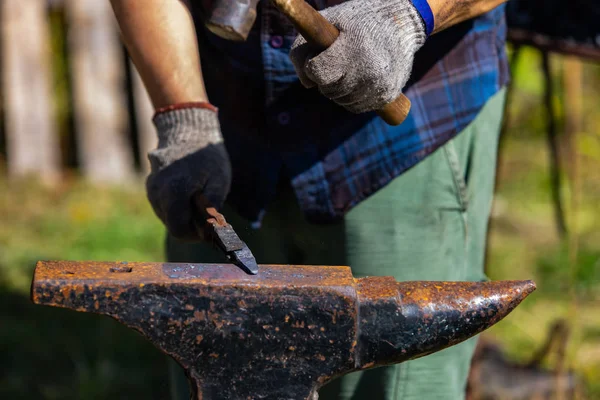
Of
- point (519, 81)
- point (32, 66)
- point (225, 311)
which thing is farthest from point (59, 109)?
point (225, 311)

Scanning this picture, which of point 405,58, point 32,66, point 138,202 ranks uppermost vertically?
point 405,58

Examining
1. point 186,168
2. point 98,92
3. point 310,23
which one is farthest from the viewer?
point 98,92

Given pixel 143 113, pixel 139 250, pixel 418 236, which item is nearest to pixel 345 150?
pixel 418 236

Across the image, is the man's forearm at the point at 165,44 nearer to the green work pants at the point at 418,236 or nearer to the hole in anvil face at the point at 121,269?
the green work pants at the point at 418,236

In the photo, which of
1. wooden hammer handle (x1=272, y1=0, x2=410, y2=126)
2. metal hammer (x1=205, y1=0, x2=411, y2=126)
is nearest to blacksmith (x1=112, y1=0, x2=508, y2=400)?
metal hammer (x1=205, y1=0, x2=411, y2=126)

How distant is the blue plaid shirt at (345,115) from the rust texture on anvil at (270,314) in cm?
52

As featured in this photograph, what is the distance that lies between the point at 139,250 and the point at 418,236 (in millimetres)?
3225

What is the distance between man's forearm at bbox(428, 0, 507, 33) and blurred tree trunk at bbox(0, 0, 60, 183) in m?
4.49

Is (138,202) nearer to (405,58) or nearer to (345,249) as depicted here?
(345,249)

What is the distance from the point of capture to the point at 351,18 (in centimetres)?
147

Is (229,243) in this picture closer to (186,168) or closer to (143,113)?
(186,168)

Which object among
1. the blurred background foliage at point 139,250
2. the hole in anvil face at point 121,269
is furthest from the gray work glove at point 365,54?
the blurred background foliage at point 139,250

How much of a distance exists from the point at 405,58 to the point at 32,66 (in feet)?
15.1

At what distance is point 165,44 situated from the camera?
72.1 inches
